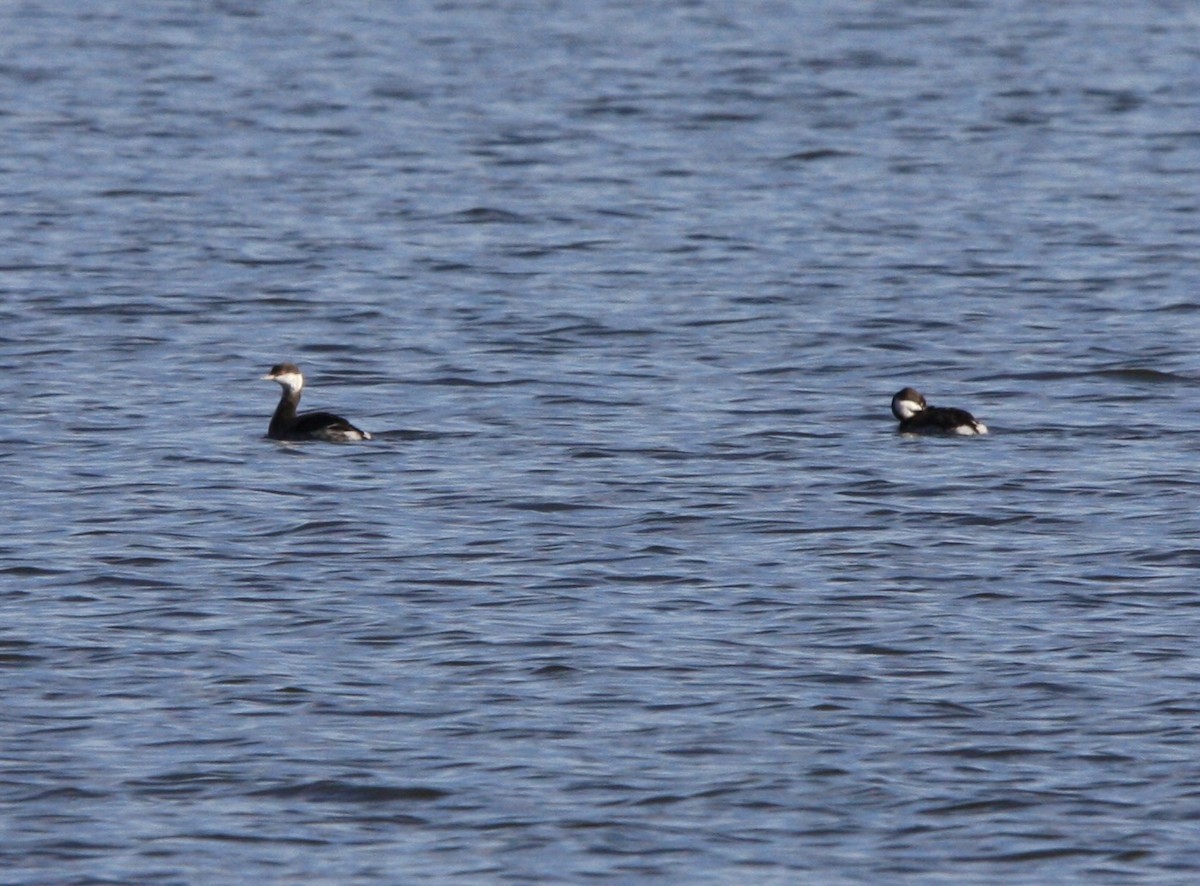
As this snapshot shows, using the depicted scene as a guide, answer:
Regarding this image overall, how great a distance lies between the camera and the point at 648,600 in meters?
13.1

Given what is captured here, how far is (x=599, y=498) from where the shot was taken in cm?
1555

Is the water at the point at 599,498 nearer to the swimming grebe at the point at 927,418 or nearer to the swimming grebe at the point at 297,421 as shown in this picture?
the swimming grebe at the point at 297,421

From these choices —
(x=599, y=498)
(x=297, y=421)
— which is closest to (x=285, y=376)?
(x=297, y=421)

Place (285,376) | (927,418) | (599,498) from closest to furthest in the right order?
(599,498)
(927,418)
(285,376)

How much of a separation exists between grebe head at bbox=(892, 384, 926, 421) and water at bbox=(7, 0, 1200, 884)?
0.31 meters

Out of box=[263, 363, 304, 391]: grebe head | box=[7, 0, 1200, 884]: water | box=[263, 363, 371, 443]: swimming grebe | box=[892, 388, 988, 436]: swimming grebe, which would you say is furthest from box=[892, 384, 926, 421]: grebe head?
box=[263, 363, 304, 391]: grebe head

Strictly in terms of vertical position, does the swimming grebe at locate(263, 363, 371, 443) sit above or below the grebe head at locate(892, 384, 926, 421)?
below

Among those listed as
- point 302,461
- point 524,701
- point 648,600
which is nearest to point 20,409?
point 302,461

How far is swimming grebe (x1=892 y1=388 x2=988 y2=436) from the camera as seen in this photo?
56.0ft

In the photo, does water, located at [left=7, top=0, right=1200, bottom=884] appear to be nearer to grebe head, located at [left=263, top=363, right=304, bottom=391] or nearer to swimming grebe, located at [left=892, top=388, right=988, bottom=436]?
swimming grebe, located at [left=892, top=388, right=988, bottom=436]

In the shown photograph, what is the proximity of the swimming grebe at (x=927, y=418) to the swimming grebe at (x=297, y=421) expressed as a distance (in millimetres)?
3645

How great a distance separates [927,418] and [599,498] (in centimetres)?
275

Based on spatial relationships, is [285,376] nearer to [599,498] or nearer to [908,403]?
[599,498]

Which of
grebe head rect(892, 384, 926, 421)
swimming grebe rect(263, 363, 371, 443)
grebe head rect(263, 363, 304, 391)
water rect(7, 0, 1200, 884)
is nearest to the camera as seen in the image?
water rect(7, 0, 1200, 884)
